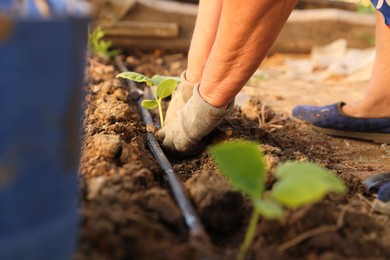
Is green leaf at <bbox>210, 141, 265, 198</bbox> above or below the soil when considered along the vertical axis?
above

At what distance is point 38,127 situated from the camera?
37.2 inches

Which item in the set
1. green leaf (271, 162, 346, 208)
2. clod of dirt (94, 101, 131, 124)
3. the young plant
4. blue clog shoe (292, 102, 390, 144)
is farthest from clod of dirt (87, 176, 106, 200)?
the young plant

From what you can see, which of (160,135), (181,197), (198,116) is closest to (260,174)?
(181,197)

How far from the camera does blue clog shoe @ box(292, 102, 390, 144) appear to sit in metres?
2.60

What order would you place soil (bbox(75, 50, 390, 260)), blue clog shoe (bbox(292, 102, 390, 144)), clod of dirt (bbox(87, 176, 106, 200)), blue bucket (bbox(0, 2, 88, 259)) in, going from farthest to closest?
blue clog shoe (bbox(292, 102, 390, 144)) < clod of dirt (bbox(87, 176, 106, 200)) < soil (bbox(75, 50, 390, 260)) < blue bucket (bbox(0, 2, 88, 259))

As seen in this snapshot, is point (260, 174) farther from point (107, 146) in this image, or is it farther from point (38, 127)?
point (107, 146)

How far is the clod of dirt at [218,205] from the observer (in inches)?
55.4

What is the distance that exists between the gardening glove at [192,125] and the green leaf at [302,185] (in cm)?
80

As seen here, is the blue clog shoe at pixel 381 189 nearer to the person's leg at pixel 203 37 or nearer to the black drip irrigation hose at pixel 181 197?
the black drip irrigation hose at pixel 181 197

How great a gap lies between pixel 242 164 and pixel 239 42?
2.19ft

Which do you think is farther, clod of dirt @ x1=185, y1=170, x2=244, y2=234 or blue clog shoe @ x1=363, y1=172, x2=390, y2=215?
blue clog shoe @ x1=363, y1=172, x2=390, y2=215

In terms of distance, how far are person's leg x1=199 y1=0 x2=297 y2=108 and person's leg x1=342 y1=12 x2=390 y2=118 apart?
36.0 inches

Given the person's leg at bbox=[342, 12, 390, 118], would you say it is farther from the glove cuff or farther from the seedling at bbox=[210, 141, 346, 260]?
the seedling at bbox=[210, 141, 346, 260]

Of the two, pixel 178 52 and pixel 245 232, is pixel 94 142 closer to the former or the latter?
pixel 245 232
